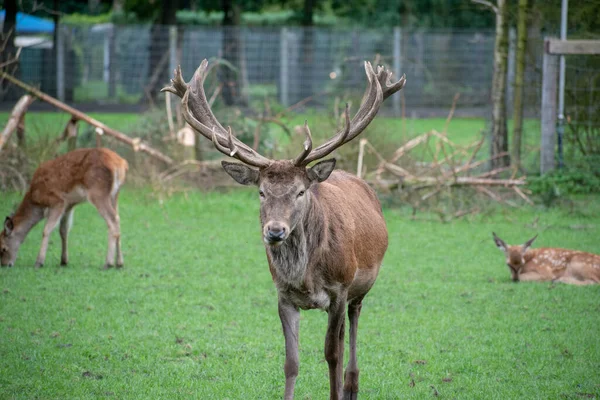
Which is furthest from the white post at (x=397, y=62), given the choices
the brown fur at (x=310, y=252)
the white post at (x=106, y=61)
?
the brown fur at (x=310, y=252)

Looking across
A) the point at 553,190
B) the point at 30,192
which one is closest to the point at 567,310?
the point at 553,190

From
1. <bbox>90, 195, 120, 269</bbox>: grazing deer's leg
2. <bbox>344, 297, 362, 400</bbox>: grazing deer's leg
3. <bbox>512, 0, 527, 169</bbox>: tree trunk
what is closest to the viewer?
<bbox>344, 297, 362, 400</bbox>: grazing deer's leg

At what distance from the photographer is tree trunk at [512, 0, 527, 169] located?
13820mm

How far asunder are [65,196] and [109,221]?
0.60 meters

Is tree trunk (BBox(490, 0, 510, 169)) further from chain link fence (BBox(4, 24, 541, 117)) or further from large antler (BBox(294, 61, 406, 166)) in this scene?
chain link fence (BBox(4, 24, 541, 117))

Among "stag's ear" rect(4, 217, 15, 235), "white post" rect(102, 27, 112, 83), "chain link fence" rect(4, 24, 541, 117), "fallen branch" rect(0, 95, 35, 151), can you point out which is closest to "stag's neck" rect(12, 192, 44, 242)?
"stag's ear" rect(4, 217, 15, 235)

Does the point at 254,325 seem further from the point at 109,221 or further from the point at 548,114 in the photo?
the point at 548,114

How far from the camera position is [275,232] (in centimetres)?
Result: 501

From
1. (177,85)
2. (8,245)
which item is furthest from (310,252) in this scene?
(8,245)

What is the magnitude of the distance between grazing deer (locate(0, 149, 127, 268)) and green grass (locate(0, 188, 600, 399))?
1.02 ft

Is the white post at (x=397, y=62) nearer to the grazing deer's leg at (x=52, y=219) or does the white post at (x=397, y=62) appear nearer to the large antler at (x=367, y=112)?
the grazing deer's leg at (x=52, y=219)

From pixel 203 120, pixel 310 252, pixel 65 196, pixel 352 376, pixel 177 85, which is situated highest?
pixel 177 85

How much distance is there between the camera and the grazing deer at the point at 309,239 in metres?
5.26

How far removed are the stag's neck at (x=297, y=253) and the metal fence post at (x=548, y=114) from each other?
8.61 m
